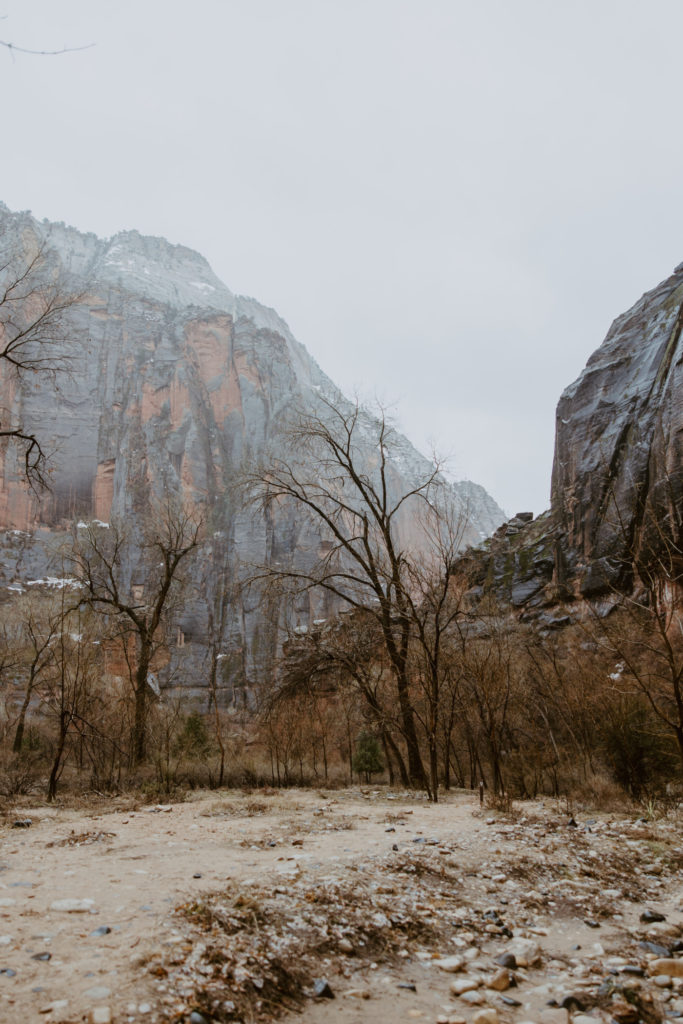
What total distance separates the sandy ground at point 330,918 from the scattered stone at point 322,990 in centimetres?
4

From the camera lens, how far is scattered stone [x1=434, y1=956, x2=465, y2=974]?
9.27 feet

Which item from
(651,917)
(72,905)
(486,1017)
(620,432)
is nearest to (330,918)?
(486,1017)

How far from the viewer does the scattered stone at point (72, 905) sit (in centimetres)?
328

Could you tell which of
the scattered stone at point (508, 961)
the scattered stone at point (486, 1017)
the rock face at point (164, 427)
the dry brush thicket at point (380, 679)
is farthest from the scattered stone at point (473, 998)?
the rock face at point (164, 427)

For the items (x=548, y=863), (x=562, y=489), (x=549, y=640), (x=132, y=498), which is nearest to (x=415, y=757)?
(x=548, y=863)

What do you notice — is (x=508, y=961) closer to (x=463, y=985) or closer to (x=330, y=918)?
(x=463, y=985)

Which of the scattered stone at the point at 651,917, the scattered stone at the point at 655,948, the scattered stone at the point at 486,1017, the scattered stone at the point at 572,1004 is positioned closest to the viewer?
the scattered stone at the point at 486,1017

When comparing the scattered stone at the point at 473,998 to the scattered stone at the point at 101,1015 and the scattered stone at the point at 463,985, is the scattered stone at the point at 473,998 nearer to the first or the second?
the scattered stone at the point at 463,985

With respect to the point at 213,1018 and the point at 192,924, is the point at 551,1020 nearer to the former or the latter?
the point at 213,1018

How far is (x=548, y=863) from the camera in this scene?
191 inches

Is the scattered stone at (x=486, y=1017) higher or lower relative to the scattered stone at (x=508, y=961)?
higher

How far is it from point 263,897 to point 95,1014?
5.33 feet

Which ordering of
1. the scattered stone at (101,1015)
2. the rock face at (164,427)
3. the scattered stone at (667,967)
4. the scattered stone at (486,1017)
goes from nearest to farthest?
the scattered stone at (101,1015)
the scattered stone at (486,1017)
the scattered stone at (667,967)
the rock face at (164,427)

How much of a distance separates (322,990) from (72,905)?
1749 millimetres
